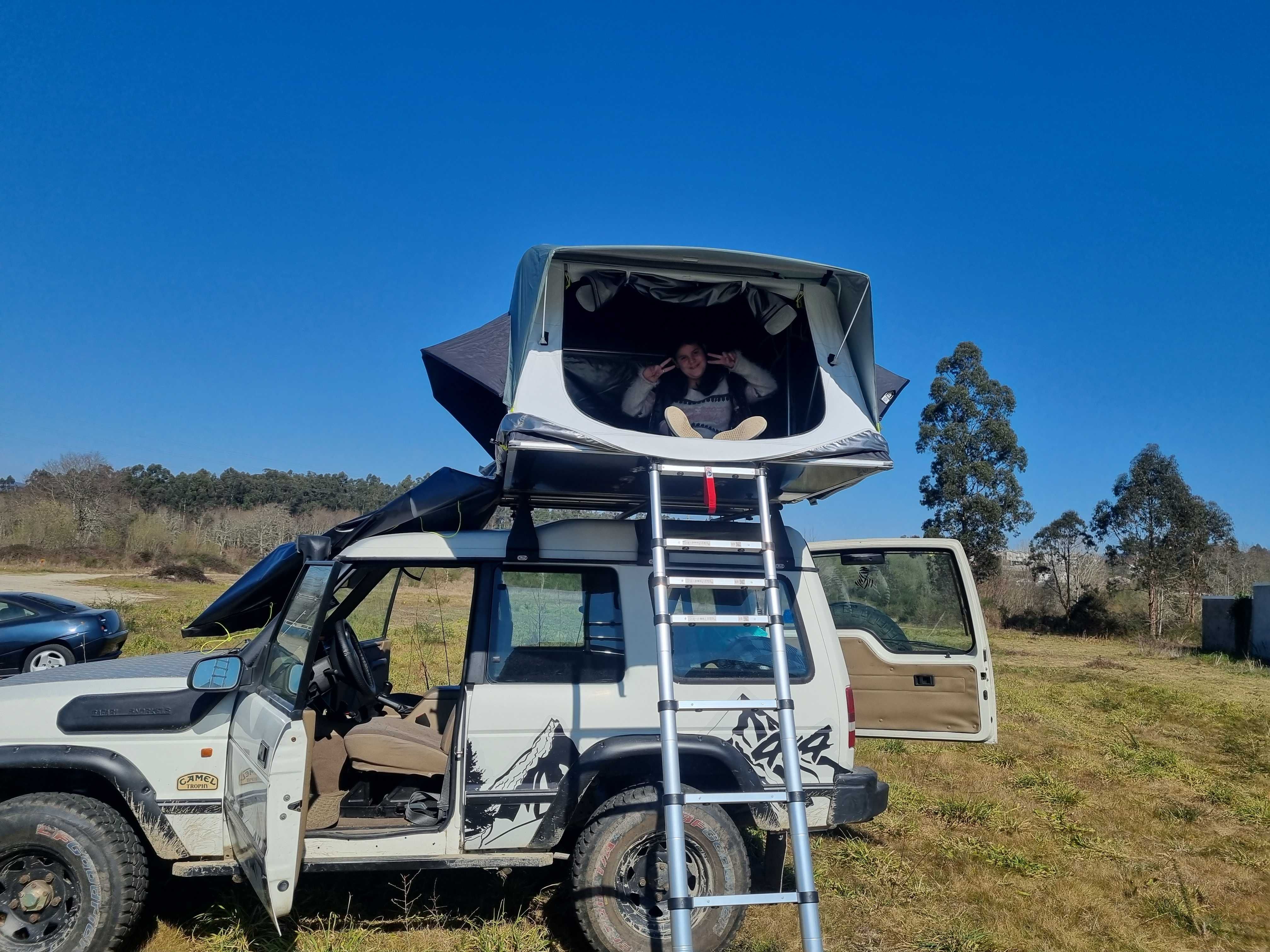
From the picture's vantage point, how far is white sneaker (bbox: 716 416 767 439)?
4.26 metres

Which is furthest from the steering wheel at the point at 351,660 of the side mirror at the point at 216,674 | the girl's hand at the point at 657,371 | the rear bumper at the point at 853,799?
the rear bumper at the point at 853,799

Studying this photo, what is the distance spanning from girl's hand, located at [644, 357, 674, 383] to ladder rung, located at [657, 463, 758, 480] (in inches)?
56.4

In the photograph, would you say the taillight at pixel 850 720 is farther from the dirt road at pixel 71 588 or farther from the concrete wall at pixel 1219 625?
the concrete wall at pixel 1219 625

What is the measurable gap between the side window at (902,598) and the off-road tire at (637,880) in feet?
7.39

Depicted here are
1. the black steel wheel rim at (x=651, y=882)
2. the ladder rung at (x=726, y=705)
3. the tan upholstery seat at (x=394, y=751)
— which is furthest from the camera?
the tan upholstery seat at (x=394, y=751)

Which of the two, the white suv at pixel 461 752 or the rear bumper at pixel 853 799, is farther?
the rear bumper at pixel 853 799

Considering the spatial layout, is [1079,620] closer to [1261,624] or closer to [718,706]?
[1261,624]

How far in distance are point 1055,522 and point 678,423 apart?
3077cm

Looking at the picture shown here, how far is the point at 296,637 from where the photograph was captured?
12.6ft

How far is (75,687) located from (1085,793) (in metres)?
7.35

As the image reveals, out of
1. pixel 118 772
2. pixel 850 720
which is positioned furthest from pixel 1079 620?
pixel 118 772

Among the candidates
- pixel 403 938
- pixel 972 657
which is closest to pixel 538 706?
pixel 403 938

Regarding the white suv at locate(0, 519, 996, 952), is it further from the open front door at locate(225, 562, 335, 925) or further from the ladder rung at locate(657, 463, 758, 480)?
the ladder rung at locate(657, 463, 758, 480)

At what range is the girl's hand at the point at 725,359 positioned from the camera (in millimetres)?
5102
